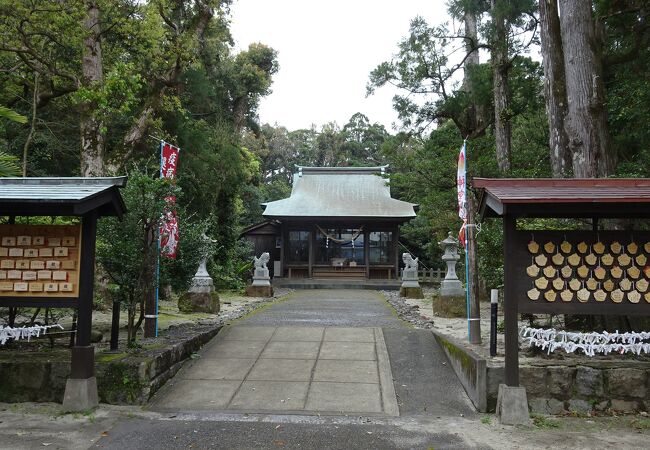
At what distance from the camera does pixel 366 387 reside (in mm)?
5918

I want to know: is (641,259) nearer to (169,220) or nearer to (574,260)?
(574,260)

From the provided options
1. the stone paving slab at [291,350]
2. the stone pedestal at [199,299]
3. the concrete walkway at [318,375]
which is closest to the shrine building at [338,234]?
the stone pedestal at [199,299]

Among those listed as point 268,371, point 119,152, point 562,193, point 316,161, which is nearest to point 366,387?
point 268,371

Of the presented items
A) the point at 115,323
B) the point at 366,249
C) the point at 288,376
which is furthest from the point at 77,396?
the point at 366,249

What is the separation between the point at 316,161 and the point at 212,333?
3682 centimetres

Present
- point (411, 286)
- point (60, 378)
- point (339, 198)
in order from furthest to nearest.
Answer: point (339, 198), point (411, 286), point (60, 378)

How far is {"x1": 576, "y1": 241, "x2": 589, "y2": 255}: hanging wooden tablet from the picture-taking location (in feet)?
16.8

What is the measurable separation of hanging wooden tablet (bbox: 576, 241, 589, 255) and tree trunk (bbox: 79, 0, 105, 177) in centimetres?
1010

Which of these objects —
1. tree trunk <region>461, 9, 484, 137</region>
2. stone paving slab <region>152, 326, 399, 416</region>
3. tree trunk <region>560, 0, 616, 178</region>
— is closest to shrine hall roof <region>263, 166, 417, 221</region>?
tree trunk <region>461, 9, 484, 137</region>

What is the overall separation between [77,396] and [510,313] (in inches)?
186

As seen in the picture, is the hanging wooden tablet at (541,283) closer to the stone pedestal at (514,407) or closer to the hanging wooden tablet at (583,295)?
the hanging wooden tablet at (583,295)

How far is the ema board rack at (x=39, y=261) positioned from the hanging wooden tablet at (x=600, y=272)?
5.66 metres

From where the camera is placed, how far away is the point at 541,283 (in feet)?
16.7

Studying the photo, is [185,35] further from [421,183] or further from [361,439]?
[361,439]
